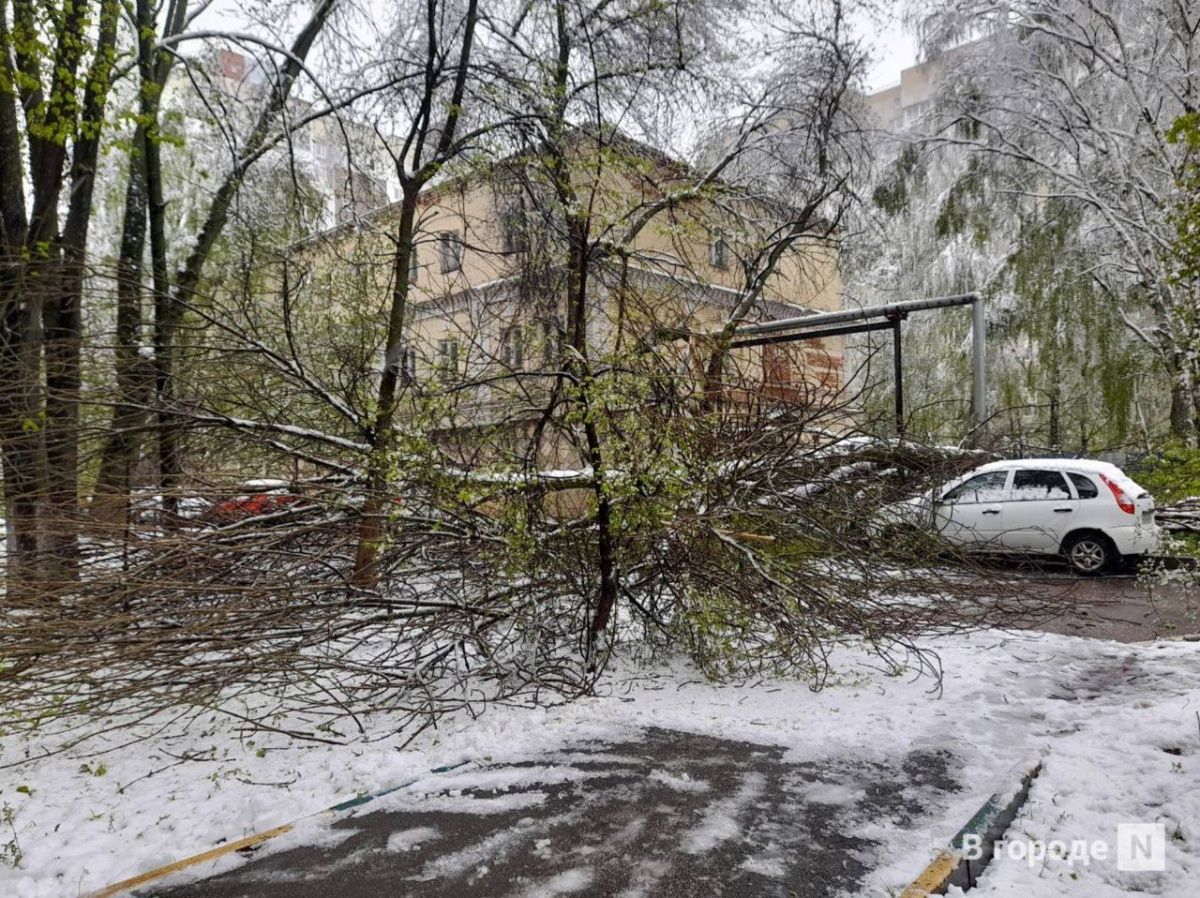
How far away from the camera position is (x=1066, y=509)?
1064cm

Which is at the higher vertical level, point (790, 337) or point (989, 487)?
point (790, 337)

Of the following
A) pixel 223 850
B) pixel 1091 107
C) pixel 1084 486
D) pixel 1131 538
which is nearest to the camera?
pixel 223 850

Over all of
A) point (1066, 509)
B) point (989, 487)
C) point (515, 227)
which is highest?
point (515, 227)

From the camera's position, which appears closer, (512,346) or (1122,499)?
(512,346)

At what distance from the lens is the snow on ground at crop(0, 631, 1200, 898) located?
347 centimetres

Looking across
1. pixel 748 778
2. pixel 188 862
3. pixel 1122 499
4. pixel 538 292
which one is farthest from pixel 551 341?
pixel 1122 499

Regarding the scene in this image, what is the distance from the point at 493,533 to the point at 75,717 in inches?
121

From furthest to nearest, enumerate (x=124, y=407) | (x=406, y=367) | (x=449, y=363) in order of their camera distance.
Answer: (x=406, y=367), (x=449, y=363), (x=124, y=407)

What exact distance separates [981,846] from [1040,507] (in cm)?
861

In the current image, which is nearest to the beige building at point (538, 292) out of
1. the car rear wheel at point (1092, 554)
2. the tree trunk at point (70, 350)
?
the tree trunk at point (70, 350)

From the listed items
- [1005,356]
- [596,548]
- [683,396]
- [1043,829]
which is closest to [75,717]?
[596,548]

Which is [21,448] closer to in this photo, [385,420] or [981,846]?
[385,420]

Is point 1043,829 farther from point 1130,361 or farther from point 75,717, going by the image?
point 1130,361

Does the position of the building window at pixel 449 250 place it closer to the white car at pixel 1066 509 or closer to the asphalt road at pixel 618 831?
the asphalt road at pixel 618 831
